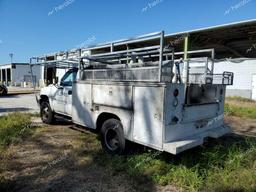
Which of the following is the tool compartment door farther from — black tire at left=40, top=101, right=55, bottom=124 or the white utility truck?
black tire at left=40, top=101, right=55, bottom=124

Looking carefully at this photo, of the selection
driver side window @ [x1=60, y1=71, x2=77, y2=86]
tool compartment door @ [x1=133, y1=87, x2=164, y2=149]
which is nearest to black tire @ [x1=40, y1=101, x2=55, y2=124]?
driver side window @ [x1=60, y1=71, x2=77, y2=86]

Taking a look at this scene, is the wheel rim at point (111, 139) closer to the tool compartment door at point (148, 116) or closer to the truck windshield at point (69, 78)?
the tool compartment door at point (148, 116)

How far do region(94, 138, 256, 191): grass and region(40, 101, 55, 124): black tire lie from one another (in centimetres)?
327

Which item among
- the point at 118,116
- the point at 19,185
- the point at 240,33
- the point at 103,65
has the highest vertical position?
the point at 240,33

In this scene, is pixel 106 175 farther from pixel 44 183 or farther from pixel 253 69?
pixel 253 69

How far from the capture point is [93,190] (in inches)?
160

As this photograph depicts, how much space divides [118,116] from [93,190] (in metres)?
1.51

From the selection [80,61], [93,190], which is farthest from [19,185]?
[80,61]

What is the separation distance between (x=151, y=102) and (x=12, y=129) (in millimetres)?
4986

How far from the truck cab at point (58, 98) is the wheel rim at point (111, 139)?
1920 millimetres

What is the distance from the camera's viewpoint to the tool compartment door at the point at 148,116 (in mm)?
4324

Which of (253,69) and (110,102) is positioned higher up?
(253,69)

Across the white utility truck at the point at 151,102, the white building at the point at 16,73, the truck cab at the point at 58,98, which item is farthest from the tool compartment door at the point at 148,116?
the white building at the point at 16,73

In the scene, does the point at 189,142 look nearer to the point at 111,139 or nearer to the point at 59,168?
the point at 111,139
